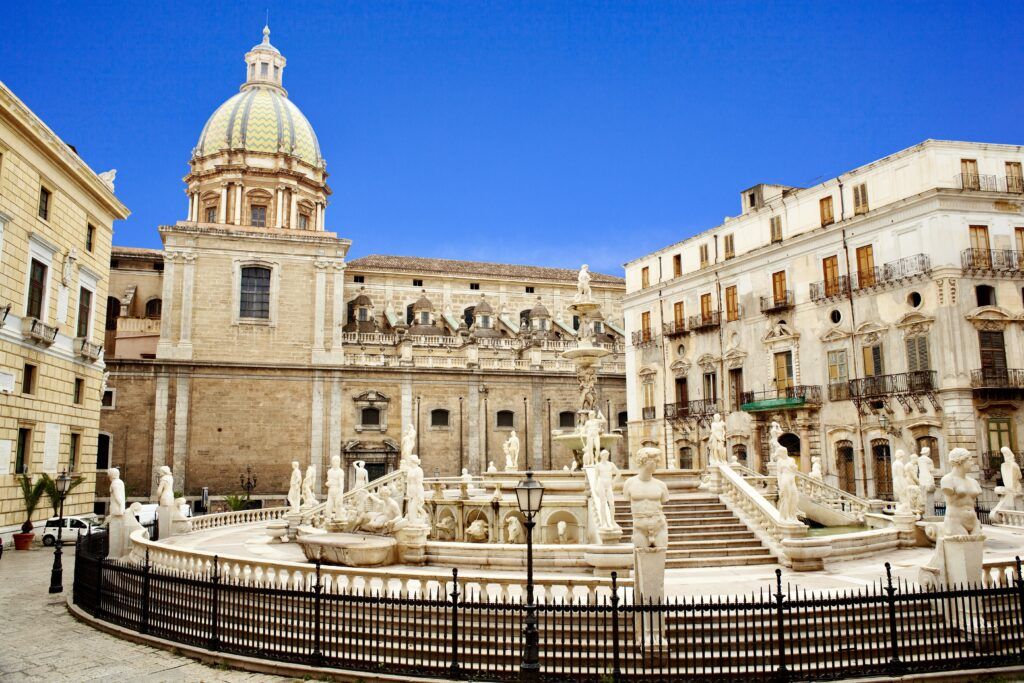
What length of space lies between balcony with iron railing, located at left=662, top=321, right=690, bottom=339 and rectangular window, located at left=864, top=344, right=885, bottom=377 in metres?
9.26

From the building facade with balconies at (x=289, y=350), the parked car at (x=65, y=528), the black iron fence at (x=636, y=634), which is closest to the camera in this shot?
the black iron fence at (x=636, y=634)

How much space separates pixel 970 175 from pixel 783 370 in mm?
9979

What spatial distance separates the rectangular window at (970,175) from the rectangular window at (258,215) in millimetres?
36071

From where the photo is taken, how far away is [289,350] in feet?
133

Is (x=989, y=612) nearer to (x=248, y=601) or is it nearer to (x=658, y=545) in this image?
(x=658, y=545)

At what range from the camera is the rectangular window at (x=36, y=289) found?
71.3ft

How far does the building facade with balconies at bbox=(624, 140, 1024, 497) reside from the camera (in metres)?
26.2

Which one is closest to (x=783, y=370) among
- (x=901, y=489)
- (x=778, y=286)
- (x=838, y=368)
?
(x=838, y=368)

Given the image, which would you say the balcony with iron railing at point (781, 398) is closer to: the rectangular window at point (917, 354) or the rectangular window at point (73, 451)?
the rectangular window at point (917, 354)

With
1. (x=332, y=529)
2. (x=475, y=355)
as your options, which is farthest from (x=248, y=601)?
(x=475, y=355)

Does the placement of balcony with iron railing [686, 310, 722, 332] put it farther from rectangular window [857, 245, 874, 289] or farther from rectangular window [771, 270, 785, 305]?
rectangular window [857, 245, 874, 289]

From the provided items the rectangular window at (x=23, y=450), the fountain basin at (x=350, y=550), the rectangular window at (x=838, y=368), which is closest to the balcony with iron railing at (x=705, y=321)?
the rectangular window at (x=838, y=368)

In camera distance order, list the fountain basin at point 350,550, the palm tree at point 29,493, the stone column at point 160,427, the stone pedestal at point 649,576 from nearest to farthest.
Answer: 1. the stone pedestal at point 649,576
2. the fountain basin at point 350,550
3. the palm tree at point 29,493
4. the stone column at point 160,427

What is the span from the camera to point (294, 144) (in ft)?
157
